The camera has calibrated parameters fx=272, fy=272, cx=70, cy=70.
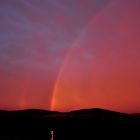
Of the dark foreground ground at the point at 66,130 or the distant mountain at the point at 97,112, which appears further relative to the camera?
the distant mountain at the point at 97,112

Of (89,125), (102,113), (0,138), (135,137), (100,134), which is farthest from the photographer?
(102,113)

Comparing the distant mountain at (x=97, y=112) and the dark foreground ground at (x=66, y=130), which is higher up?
the distant mountain at (x=97, y=112)

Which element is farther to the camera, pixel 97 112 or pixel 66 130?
pixel 97 112

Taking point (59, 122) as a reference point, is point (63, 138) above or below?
below

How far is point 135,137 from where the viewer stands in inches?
840

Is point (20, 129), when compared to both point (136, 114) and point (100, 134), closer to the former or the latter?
point (100, 134)

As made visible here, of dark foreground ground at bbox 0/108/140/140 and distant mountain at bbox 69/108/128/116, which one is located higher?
distant mountain at bbox 69/108/128/116

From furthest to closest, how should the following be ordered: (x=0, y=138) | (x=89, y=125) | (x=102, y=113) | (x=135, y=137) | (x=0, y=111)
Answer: (x=102, y=113) < (x=0, y=111) < (x=89, y=125) < (x=135, y=137) < (x=0, y=138)

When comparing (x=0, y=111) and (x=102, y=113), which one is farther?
(x=102, y=113)

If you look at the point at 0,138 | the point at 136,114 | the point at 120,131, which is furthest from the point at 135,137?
the point at 136,114

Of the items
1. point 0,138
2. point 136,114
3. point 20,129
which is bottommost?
point 0,138

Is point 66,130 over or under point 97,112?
under

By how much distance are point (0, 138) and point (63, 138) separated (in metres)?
12.1

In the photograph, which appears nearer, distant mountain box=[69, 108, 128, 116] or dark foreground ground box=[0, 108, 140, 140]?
dark foreground ground box=[0, 108, 140, 140]
